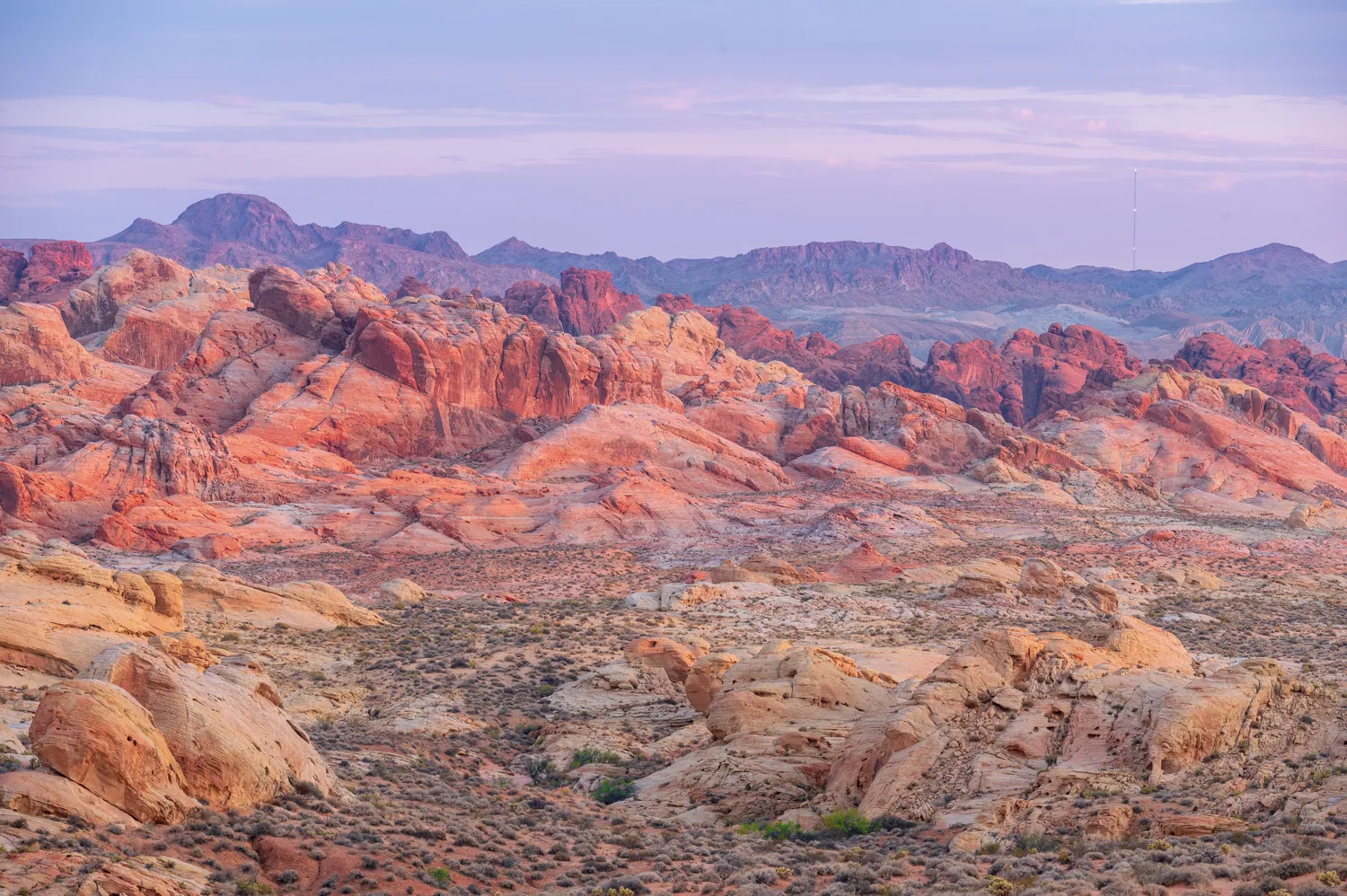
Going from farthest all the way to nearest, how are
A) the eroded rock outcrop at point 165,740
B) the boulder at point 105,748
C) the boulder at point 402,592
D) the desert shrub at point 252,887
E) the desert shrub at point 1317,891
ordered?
Answer: the boulder at point 402,592 < the eroded rock outcrop at point 165,740 < the boulder at point 105,748 < the desert shrub at point 252,887 < the desert shrub at point 1317,891

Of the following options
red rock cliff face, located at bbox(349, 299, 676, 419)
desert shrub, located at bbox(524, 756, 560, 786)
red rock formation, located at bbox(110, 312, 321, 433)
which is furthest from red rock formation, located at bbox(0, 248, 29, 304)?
desert shrub, located at bbox(524, 756, 560, 786)

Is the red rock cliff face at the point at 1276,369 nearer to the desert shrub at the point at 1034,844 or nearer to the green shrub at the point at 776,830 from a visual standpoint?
the green shrub at the point at 776,830

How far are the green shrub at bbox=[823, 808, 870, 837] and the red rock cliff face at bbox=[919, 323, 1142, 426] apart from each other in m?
115

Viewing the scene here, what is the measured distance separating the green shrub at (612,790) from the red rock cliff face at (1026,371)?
366ft

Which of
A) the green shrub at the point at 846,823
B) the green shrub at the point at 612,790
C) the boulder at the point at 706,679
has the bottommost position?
the green shrub at the point at 612,790

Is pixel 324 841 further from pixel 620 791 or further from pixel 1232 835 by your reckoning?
pixel 1232 835

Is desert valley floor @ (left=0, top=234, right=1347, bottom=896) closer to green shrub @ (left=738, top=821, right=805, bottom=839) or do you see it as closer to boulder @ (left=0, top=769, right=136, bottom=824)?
boulder @ (left=0, top=769, right=136, bottom=824)

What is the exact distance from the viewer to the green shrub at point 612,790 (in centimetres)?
2909

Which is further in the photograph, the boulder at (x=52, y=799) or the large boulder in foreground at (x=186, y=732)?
the large boulder in foreground at (x=186, y=732)

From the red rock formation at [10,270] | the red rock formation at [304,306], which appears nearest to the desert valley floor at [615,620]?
the red rock formation at [304,306]

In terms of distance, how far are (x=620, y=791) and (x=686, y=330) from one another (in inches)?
4761

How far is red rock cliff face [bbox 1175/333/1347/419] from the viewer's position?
162250mm

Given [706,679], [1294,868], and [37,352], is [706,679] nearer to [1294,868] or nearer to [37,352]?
[1294,868]

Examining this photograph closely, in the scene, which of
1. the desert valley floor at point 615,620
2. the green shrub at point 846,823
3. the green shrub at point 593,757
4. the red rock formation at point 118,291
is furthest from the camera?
the red rock formation at point 118,291
